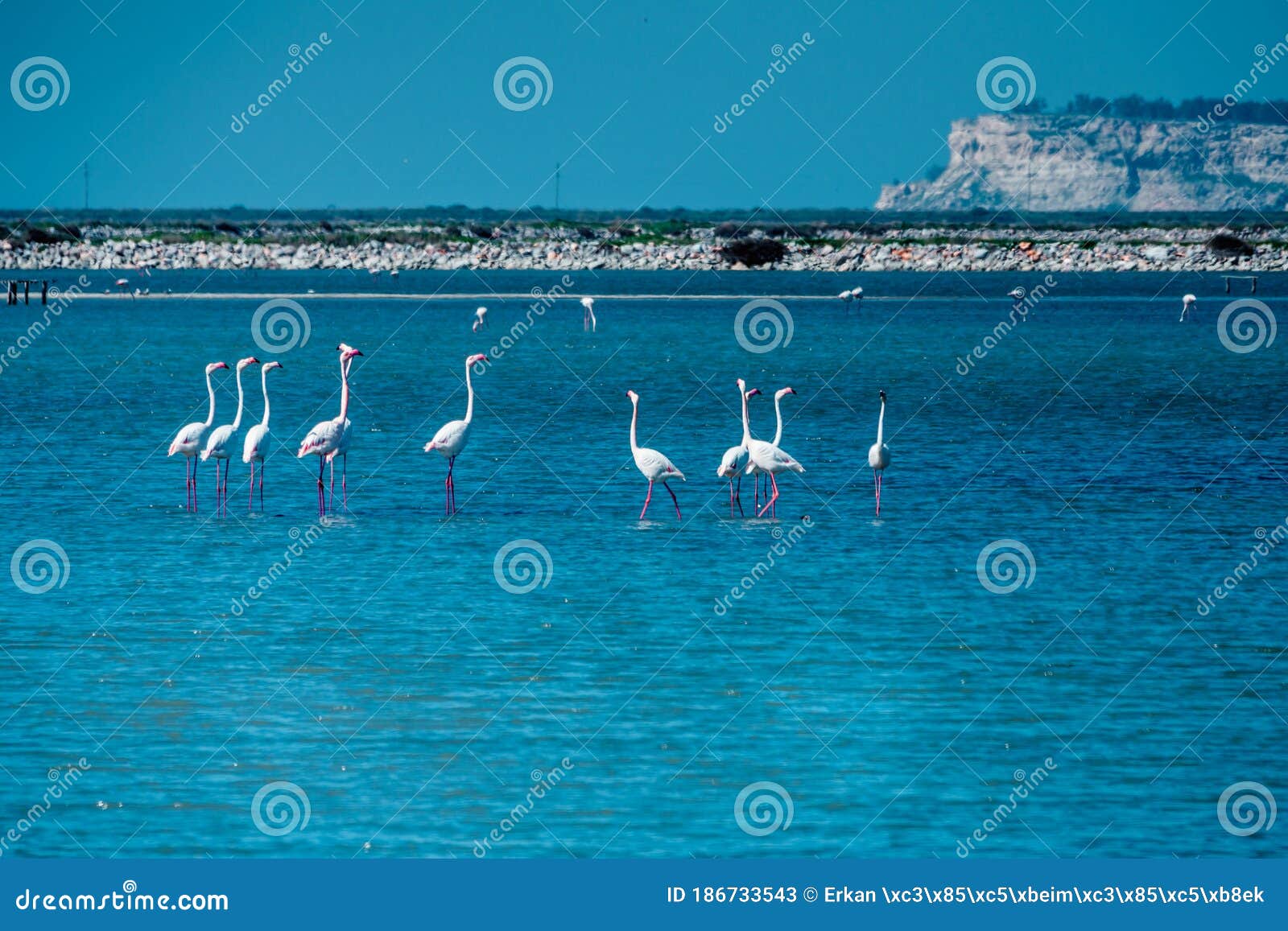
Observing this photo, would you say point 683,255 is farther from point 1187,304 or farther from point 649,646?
point 649,646

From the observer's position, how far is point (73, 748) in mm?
12414

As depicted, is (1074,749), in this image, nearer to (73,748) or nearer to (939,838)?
(939,838)

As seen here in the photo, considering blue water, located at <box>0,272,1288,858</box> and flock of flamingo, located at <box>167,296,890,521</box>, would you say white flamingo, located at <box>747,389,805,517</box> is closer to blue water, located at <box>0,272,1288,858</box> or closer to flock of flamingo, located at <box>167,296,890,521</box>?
flock of flamingo, located at <box>167,296,890,521</box>

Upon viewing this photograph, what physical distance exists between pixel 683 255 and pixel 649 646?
10439 centimetres

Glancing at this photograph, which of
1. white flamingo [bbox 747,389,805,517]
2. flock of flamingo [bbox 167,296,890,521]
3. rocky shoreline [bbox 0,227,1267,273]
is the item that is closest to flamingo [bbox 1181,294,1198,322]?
rocky shoreline [bbox 0,227,1267,273]

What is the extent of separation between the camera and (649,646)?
15.2m

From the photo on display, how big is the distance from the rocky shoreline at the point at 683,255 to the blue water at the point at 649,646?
7917 cm

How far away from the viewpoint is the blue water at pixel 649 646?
11.3m

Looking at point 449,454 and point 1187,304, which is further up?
point 1187,304

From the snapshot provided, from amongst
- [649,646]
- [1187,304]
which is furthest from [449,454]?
[1187,304]

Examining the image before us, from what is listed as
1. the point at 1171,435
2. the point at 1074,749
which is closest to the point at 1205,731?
the point at 1074,749

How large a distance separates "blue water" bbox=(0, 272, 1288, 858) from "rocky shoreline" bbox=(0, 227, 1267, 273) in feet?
260

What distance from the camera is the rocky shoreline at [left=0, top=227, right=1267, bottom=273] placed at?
365 ft

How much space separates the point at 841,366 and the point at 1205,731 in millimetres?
34293
